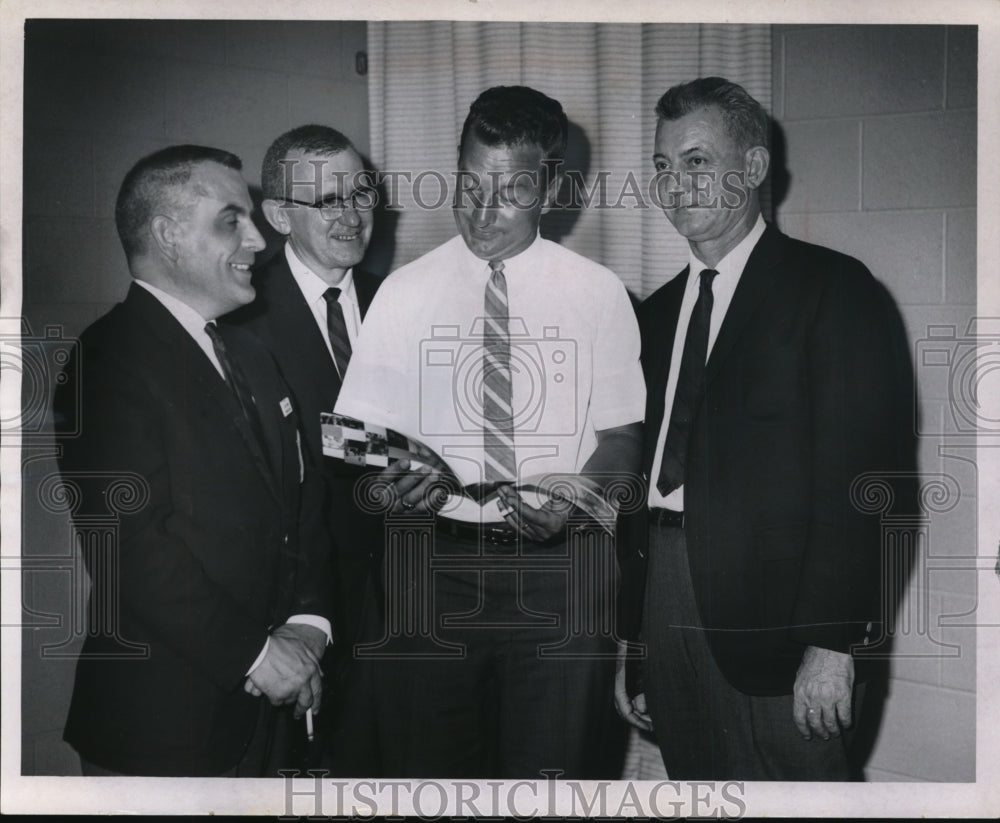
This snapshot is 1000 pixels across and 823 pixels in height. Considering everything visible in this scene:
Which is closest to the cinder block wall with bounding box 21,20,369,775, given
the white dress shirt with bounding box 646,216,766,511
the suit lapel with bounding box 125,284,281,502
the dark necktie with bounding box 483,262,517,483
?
the suit lapel with bounding box 125,284,281,502

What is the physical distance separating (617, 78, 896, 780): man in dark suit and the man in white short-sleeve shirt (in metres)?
0.13

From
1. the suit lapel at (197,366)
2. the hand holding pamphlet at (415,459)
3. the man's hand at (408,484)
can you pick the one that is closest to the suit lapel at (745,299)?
the hand holding pamphlet at (415,459)

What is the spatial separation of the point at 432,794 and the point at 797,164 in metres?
1.64

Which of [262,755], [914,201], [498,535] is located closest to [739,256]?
[914,201]

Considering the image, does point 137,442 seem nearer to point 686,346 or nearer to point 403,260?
point 403,260

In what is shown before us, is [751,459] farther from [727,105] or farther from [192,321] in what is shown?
[192,321]

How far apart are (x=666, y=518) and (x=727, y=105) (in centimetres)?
92

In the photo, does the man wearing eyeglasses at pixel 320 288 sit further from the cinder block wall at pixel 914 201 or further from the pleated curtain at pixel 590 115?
the cinder block wall at pixel 914 201

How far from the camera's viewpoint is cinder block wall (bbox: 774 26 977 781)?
6.98 ft

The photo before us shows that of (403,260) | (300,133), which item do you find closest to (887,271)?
(403,260)

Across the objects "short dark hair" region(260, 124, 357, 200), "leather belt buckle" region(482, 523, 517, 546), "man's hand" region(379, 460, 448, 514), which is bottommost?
"leather belt buckle" region(482, 523, 517, 546)

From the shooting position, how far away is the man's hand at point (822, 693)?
81.0 inches

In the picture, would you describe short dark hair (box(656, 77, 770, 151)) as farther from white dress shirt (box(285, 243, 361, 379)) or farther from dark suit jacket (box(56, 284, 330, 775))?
dark suit jacket (box(56, 284, 330, 775))

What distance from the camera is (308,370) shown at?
210 cm
